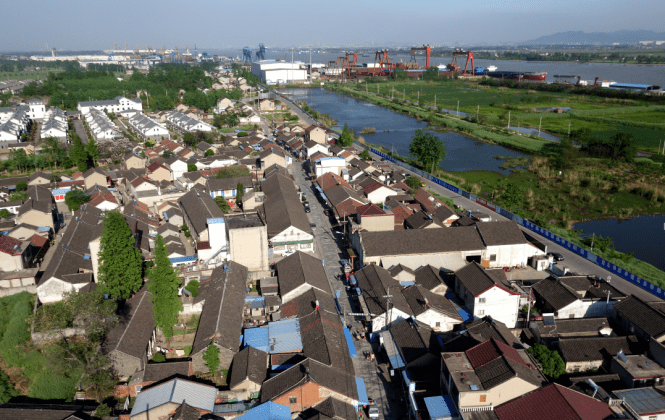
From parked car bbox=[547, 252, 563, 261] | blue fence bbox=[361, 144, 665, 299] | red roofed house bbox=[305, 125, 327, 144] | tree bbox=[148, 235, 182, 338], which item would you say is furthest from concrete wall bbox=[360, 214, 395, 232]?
red roofed house bbox=[305, 125, 327, 144]

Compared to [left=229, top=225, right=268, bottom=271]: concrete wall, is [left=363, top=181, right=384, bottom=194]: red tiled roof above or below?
above

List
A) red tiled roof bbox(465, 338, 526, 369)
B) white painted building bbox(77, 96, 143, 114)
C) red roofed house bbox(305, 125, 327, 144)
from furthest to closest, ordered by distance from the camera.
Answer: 1. white painted building bbox(77, 96, 143, 114)
2. red roofed house bbox(305, 125, 327, 144)
3. red tiled roof bbox(465, 338, 526, 369)

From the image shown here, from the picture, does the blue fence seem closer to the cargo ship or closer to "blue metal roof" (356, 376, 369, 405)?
"blue metal roof" (356, 376, 369, 405)

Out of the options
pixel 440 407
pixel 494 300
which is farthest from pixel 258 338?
pixel 494 300

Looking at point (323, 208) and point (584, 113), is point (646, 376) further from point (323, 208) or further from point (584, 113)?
point (584, 113)

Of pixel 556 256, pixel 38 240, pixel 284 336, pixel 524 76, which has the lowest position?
pixel 284 336

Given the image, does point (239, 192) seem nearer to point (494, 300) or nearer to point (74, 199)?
point (74, 199)

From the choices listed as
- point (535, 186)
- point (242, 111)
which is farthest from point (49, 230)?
point (242, 111)
